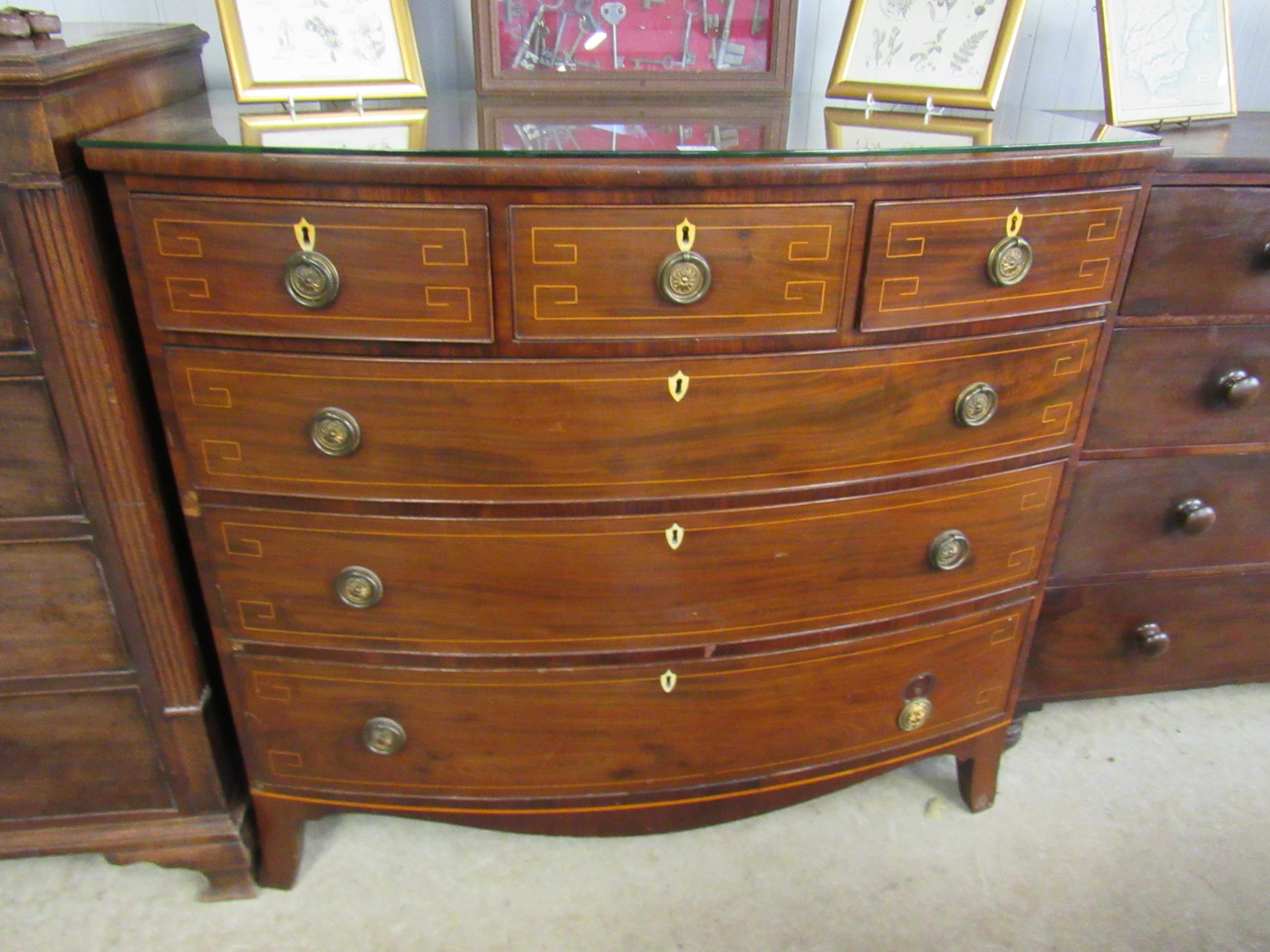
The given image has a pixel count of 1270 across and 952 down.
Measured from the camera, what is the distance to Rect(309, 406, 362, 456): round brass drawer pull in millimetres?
997

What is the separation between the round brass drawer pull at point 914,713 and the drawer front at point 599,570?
18 centimetres

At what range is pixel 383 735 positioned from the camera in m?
1.20

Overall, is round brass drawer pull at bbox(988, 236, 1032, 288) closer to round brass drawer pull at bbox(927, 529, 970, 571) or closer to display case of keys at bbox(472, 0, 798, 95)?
round brass drawer pull at bbox(927, 529, 970, 571)

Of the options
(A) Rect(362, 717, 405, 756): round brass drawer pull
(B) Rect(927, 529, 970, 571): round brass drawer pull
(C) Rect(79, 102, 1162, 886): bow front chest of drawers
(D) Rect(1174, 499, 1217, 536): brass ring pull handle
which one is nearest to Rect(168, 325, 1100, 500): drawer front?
(C) Rect(79, 102, 1162, 886): bow front chest of drawers

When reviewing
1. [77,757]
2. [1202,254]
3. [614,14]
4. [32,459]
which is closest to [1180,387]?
[1202,254]

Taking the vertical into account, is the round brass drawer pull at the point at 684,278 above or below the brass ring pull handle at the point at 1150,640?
above

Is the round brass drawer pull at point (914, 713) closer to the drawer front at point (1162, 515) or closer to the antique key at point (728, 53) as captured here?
the drawer front at point (1162, 515)

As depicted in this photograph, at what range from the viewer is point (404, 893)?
1362 mm

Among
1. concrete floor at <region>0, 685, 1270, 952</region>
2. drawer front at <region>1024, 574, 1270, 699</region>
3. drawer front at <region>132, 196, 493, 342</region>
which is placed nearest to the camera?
drawer front at <region>132, 196, 493, 342</region>

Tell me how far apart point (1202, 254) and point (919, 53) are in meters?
0.49

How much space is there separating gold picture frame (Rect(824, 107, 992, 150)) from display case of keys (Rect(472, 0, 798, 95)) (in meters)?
0.16

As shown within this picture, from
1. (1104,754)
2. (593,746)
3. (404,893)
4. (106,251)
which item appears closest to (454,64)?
(106,251)

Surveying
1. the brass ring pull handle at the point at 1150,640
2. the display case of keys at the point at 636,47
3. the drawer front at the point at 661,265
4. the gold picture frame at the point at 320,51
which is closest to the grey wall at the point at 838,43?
the display case of keys at the point at 636,47

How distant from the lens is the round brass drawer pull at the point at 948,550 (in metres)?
1.19
